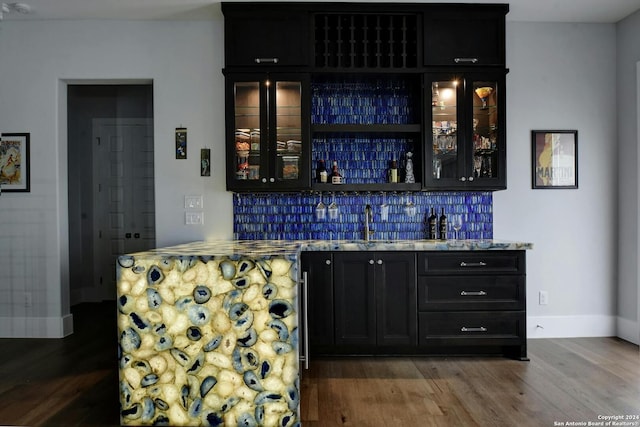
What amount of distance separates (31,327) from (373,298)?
302 centimetres

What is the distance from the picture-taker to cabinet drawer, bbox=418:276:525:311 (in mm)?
3221

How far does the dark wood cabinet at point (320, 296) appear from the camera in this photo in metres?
3.23

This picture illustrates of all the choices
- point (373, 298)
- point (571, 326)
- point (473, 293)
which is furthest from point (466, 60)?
point (571, 326)

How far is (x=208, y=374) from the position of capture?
7.02 ft

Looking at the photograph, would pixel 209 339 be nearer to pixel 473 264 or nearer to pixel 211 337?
pixel 211 337

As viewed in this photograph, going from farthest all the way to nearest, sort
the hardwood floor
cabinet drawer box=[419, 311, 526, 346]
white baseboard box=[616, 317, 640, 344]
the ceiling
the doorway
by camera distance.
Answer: the doorway → white baseboard box=[616, 317, 640, 344] → the ceiling → cabinet drawer box=[419, 311, 526, 346] → the hardwood floor

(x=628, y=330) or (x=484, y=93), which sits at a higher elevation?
(x=484, y=93)

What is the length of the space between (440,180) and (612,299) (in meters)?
1.91

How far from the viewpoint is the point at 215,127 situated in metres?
3.78

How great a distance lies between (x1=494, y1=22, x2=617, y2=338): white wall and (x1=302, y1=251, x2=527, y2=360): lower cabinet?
71 cm

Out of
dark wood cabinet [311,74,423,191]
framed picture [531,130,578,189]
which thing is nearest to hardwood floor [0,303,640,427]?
framed picture [531,130,578,189]

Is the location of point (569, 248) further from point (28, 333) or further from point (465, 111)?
point (28, 333)

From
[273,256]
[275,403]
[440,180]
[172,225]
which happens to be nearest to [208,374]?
[275,403]

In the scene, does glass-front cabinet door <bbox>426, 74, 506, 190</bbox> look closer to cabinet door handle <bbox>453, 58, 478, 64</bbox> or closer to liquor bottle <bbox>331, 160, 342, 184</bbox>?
cabinet door handle <bbox>453, 58, 478, 64</bbox>
